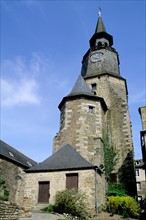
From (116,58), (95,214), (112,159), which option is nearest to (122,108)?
(112,159)

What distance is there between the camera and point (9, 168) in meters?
20.6

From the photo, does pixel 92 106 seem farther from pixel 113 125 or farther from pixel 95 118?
pixel 113 125

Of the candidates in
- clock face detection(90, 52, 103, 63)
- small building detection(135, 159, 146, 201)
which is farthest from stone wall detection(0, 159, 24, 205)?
small building detection(135, 159, 146, 201)

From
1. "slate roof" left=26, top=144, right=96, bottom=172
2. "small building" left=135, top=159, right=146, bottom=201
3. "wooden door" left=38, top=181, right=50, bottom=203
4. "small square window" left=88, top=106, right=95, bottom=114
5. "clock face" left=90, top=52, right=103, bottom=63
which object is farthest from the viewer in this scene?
"small building" left=135, top=159, right=146, bottom=201

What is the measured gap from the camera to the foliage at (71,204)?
46.4 ft

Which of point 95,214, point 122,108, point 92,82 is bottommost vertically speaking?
point 95,214

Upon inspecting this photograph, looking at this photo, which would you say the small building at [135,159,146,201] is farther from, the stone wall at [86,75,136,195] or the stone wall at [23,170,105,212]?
the stone wall at [23,170,105,212]

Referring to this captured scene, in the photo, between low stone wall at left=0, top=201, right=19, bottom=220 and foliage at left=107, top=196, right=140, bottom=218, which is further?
foliage at left=107, top=196, right=140, bottom=218

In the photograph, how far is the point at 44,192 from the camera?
1611 cm

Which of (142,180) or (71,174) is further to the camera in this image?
(142,180)

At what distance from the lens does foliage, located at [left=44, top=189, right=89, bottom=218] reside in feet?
46.4

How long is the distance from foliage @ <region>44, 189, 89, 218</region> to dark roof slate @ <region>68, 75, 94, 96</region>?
1044 cm

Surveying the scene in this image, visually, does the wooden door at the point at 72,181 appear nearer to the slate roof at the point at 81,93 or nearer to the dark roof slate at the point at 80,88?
the slate roof at the point at 81,93

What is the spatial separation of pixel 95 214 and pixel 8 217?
6260 mm
